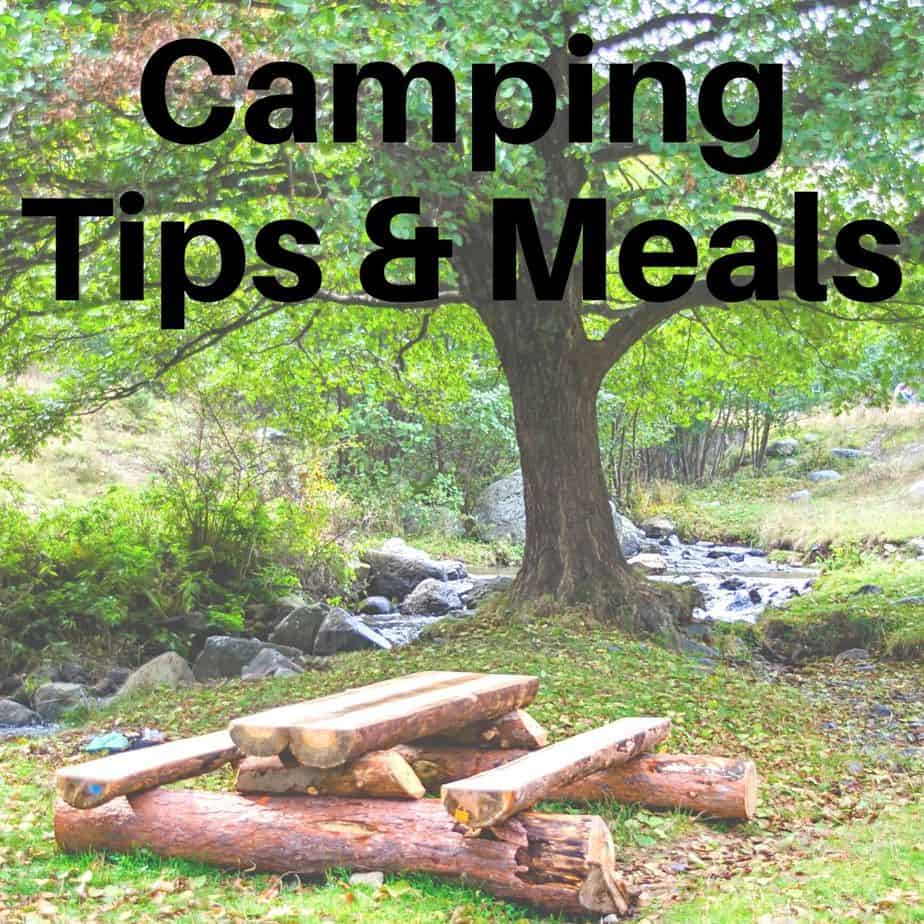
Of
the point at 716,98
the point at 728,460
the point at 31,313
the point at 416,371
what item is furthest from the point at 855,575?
the point at 728,460

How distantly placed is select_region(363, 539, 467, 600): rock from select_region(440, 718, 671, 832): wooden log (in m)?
14.4

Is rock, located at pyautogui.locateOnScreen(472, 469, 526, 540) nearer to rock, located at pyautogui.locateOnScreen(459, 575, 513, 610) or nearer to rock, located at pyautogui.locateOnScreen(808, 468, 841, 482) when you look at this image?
rock, located at pyautogui.locateOnScreen(459, 575, 513, 610)

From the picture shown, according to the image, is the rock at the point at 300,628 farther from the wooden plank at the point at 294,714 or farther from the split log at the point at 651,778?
the split log at the point at 651,778

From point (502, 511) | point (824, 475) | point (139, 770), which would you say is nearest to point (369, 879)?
point (139, 770)

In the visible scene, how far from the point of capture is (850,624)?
1519 cm

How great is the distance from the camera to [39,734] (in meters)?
11.3

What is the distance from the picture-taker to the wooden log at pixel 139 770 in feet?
19.6

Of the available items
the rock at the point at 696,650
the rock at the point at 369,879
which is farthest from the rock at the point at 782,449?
the rock at the point at 369,879

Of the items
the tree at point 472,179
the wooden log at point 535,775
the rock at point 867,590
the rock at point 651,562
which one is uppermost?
the tree at point 472,179

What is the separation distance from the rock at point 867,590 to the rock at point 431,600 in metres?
6.28

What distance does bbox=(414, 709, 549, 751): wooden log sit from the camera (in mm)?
7266

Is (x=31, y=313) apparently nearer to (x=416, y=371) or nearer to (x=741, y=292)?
(x=416, y=371)

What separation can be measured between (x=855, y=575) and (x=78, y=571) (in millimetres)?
12307

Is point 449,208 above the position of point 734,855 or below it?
above
